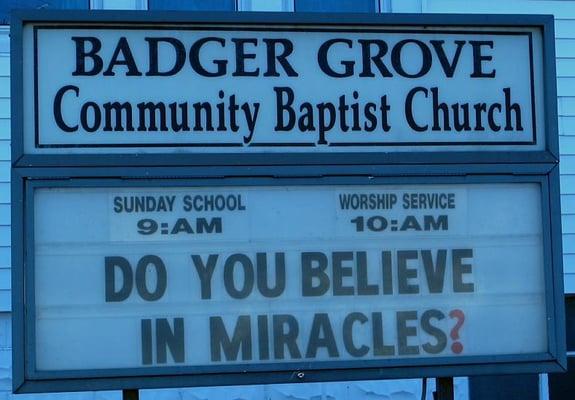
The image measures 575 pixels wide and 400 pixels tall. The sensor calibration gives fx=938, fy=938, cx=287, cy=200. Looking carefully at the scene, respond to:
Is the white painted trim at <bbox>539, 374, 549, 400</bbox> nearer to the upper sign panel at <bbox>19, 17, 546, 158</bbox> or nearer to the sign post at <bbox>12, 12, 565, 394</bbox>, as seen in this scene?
the sign post at <bbox>12, 12, 565, 394</bbox>

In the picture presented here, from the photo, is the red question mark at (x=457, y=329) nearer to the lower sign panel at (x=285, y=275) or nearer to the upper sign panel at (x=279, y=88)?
the lower sign panel at (x=285, y=275)

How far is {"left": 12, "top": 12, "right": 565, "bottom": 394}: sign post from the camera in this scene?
466 cm

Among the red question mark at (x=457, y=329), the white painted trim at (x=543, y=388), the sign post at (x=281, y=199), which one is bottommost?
the white painted trim at (x=543, y=388)

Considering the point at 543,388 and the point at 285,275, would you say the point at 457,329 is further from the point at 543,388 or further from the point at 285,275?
the point at 543,388

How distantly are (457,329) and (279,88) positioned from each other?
5.14 ft

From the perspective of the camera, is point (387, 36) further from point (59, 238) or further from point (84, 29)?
point (59, 238)

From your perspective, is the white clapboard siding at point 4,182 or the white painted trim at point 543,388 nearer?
the white clapboard siding at point 4,182

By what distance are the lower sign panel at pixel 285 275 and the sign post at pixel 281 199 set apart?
0.01m

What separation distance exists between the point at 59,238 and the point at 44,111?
2.09ft

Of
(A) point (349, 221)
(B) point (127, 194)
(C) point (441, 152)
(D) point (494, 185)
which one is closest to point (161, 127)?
(B) point (127, 194)

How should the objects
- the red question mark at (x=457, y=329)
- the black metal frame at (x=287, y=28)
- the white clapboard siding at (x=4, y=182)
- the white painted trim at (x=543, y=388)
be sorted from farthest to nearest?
the white painted trim at (x=543, y=388) < the white clapboard siding at (x=4, y=182) < the red question mark at (x=457, y=329) < the black metal frame at (x=287, y=28)

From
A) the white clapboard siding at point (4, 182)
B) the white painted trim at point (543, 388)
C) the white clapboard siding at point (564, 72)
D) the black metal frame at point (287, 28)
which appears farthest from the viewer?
the white painted trim at point (543, 388)

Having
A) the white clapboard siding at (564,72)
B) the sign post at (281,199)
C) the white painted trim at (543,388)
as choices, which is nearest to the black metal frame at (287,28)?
the sign post at (281,199)

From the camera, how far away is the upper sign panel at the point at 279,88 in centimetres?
471
